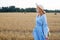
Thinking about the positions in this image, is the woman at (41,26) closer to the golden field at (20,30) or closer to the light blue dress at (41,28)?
the light blue dress at (41,28)

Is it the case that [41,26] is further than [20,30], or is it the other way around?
[20,30]

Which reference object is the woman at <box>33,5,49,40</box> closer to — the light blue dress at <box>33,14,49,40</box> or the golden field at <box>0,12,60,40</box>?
the light blue dress at <box>33,14,49,40</box>

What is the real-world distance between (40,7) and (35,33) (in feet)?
2.36

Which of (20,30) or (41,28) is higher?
(41,28)

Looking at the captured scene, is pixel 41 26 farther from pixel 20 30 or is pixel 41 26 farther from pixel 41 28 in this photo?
pixel 20 30

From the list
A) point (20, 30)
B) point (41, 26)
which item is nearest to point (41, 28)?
point (41, 26)

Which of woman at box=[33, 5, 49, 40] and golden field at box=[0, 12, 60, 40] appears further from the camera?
golden field at box=[0, 12, 60, 40]

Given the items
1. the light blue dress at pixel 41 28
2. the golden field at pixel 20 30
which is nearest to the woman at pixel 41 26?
the light blue dress at pixel 41 28

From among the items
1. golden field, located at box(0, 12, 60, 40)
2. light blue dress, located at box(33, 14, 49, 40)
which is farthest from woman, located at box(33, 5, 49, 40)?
golden field, located at box(0, 12, 60, 40)

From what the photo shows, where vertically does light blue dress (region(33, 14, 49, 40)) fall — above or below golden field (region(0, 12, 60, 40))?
above

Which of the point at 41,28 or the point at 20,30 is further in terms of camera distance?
the point at 20,30

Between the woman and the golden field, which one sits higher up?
the woman

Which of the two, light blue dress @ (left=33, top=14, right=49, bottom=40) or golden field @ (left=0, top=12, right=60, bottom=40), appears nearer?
light blue dress @ (left=33, top=14, right=49, bottom=40)

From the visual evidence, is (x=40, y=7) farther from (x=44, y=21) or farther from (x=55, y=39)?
(x=55, y=39)
